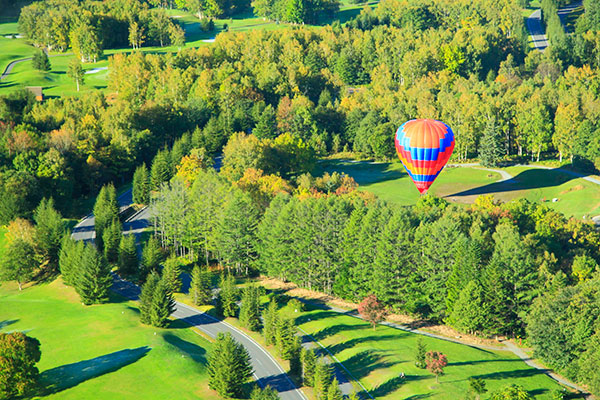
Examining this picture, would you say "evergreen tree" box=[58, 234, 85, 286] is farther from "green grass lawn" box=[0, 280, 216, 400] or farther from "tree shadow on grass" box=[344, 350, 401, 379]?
"tree shadow on grass" box=[344, 350, 401, 379]

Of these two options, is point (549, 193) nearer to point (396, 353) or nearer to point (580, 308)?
point (580, 308)

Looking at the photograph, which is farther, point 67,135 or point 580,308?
point 67,135

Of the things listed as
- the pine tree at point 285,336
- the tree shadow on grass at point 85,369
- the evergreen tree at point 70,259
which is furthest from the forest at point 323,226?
the tree shadow on grass at point 85,369

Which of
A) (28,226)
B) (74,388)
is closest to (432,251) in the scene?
(74,388)

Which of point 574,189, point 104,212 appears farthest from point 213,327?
point 574,189

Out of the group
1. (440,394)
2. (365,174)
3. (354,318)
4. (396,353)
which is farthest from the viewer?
(365,174)

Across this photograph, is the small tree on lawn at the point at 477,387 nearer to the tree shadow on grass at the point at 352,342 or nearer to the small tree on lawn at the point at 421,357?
the small tree on lawn at the point at 421,357

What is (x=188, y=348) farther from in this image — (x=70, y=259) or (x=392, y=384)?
(x=70, y=259)
